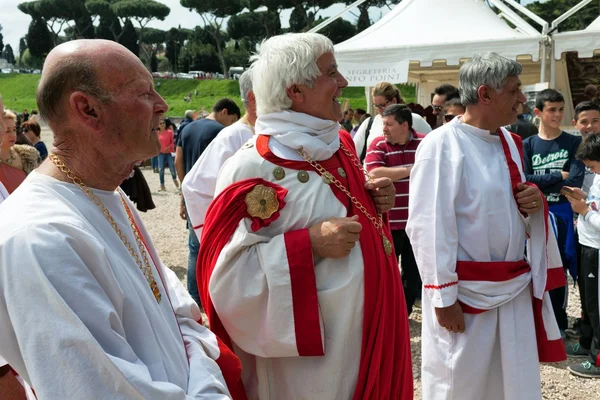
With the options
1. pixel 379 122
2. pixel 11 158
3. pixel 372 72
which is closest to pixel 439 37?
pixel 372 72

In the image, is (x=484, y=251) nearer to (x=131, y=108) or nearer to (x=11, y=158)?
(x=131, y=108)

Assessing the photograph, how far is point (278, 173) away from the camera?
8.12 ft

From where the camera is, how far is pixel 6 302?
1222 millimetres

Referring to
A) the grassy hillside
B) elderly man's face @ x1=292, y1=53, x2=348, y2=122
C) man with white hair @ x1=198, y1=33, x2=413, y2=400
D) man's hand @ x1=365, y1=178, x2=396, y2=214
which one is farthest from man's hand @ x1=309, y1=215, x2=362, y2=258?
the grassy hillside

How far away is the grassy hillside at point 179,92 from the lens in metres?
44.9

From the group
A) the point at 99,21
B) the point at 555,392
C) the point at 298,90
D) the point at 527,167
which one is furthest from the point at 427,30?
the point at 99,21

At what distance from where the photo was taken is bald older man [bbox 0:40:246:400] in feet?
3.94

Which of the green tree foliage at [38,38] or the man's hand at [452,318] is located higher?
the green tree foliage at [38,38]

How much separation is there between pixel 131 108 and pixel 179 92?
56.9 metres

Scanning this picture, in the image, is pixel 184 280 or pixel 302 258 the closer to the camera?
pixel 302 258

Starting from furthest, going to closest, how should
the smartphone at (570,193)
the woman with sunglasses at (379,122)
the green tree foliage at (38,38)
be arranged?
the green tree foliage at (38,38), the woman with sunglasses at (379,122), the smartphone at (570,193)

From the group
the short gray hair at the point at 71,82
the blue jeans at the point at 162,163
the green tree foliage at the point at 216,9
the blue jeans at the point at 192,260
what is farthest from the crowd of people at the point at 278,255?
the green tree foliage at the point at 216,9

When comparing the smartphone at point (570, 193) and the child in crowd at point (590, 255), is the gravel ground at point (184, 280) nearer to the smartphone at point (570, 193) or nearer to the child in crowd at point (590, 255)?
the child in crowd at point (590, 255)

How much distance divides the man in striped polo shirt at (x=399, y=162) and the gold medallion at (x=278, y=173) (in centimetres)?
296
